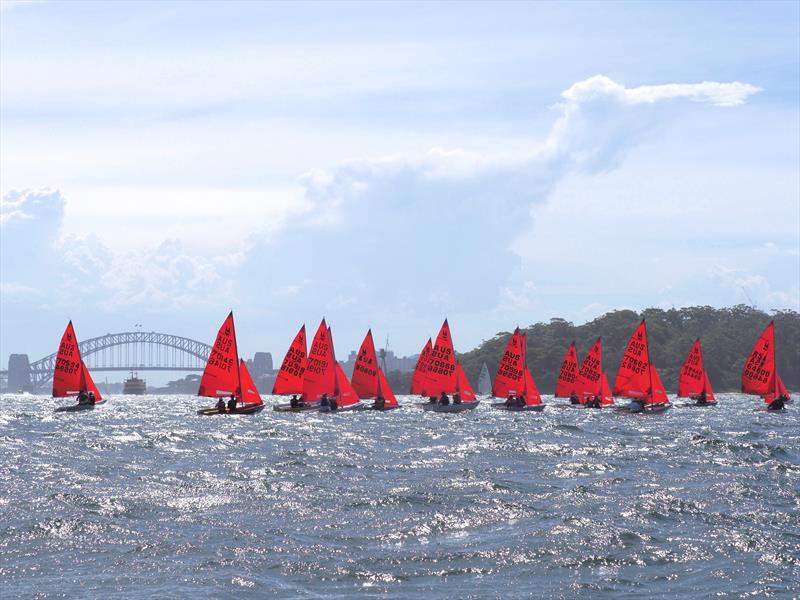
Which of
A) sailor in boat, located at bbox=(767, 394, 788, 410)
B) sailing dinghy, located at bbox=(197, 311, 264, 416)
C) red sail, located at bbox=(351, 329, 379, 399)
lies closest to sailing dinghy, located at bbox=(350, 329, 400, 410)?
red sail, located at bbox=(351, 329, 379, 399)

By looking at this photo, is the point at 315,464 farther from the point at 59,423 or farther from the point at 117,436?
the point at 59,423

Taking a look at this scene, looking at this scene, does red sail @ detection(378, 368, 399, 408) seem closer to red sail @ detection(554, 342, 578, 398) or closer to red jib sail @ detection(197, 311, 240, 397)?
red jib sail @ detection(197, 311, 240, 397)

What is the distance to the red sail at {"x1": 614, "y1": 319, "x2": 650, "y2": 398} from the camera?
73875mm

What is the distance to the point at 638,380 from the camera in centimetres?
7494

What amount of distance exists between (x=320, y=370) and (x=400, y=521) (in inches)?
1775

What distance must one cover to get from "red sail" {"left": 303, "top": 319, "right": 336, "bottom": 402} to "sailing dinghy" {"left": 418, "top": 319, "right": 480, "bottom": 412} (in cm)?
944

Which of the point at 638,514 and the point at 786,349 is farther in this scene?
the point at 786,349

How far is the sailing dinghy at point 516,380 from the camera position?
263 ft

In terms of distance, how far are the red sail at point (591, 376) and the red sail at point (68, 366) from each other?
35441mm

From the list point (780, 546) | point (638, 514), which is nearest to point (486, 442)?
point (638, 514)

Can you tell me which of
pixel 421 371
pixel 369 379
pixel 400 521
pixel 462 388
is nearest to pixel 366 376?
pixel 369 379

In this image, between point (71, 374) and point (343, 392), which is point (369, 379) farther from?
point (71, 374)

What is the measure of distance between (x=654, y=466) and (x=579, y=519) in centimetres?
1202

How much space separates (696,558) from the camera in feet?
68.9
